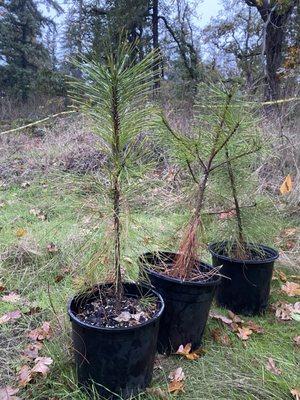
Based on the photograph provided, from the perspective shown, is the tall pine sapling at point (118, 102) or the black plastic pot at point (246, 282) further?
the black plastic pot at point (246, 282)

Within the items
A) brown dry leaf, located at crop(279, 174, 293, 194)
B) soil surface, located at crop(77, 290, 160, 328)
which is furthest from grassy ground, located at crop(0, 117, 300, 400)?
brown dry leaf, located at crop(279, 174, 293, 194)

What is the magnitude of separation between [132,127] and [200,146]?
58cm

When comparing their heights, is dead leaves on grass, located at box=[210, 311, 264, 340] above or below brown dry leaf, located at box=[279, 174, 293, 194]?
below

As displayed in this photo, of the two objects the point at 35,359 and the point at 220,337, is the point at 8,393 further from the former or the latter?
the point at 220,337

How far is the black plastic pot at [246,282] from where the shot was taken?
2.56 meters

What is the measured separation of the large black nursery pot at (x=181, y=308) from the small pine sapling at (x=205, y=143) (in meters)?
0.10

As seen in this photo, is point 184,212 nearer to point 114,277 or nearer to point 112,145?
point 114,277

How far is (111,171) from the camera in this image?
5.63 ft

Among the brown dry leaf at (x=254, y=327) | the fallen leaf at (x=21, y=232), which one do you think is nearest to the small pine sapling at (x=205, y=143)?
the brown dry leaf at (x=254, y=327)

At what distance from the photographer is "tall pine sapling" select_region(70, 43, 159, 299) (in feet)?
5.14

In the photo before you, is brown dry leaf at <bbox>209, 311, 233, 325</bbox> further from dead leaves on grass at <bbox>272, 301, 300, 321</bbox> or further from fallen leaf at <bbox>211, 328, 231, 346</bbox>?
dead leaves on grass at <bbox>272, 301, 300, 321</bbox>

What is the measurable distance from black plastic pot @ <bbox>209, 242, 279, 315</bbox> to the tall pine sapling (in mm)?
1132

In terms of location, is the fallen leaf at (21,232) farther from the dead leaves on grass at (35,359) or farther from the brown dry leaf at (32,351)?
the brown dry leaf at (32,351)

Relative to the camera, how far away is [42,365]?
1.89m
